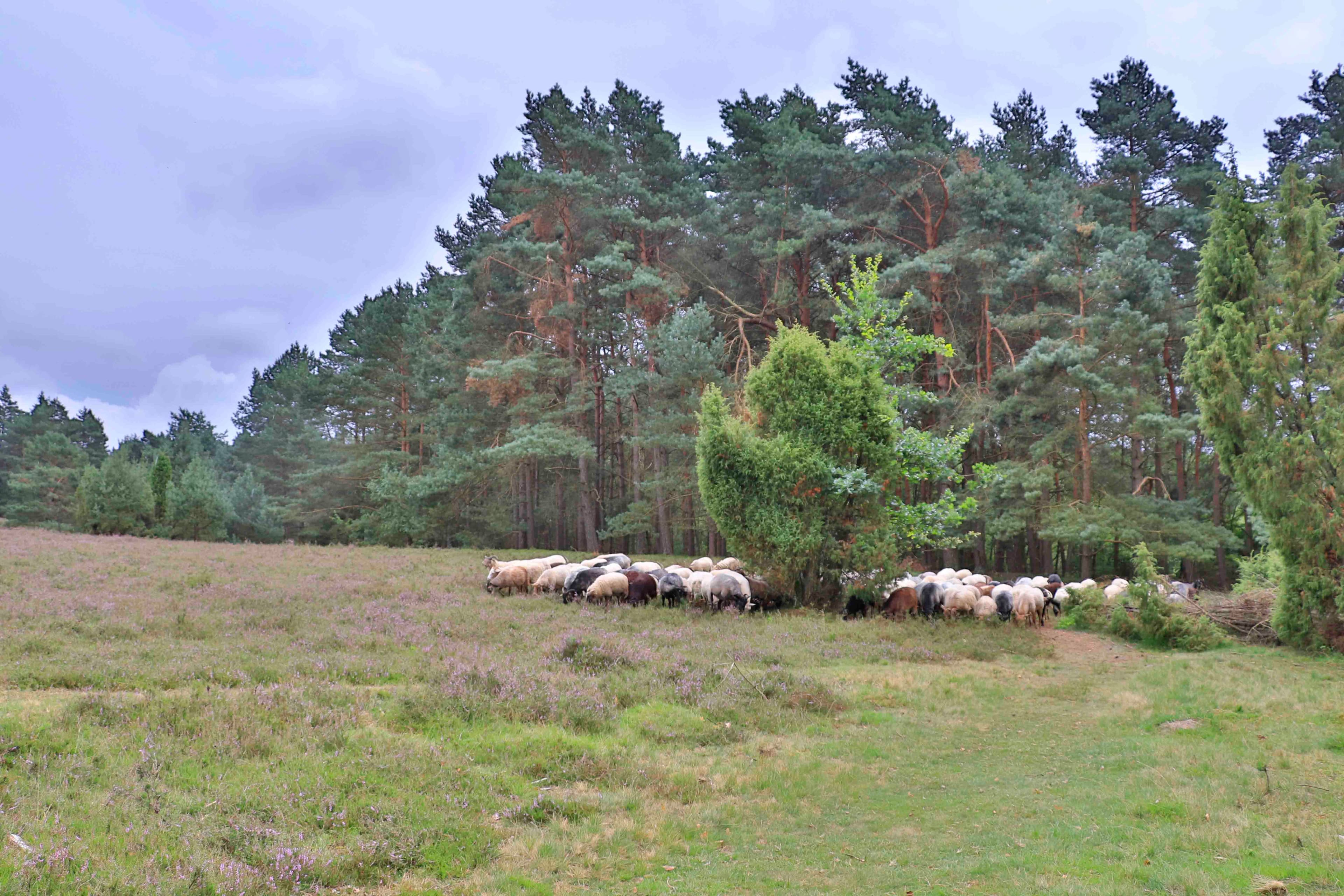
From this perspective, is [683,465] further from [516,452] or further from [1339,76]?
[1339,76]

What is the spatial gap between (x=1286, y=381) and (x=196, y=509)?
154ft

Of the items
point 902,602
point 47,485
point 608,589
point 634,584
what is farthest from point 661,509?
point 47,485

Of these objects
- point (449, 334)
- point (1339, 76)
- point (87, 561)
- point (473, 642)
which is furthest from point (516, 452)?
point (1339, 76)

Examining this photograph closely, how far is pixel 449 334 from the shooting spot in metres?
39.5

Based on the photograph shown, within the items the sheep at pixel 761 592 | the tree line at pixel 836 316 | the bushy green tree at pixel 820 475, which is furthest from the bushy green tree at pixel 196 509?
the sheep at pixel 761 592

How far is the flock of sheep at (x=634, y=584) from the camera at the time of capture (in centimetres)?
1816

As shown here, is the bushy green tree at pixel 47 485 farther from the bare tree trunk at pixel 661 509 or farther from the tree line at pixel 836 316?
the bare tree trunk at pixel 661 509

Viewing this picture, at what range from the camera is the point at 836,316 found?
2158 centimetres

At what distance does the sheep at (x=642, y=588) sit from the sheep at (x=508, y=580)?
285cm

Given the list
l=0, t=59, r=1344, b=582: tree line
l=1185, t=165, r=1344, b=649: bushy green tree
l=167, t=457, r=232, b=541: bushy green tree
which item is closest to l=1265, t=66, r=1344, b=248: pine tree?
l=0, t=59, r=1344, b=582: tree line

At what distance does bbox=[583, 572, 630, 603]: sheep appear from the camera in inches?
707

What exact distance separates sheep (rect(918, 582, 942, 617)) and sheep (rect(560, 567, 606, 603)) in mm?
7724

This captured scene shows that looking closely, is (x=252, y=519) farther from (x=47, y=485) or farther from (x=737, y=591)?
(x=737, y=591)

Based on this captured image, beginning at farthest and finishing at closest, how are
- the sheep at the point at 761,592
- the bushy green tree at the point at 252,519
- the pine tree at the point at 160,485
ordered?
the bushy green tree at the point at 252,519 < the pine tree at the point at 160,485 < the sheep at the point at 761,592
